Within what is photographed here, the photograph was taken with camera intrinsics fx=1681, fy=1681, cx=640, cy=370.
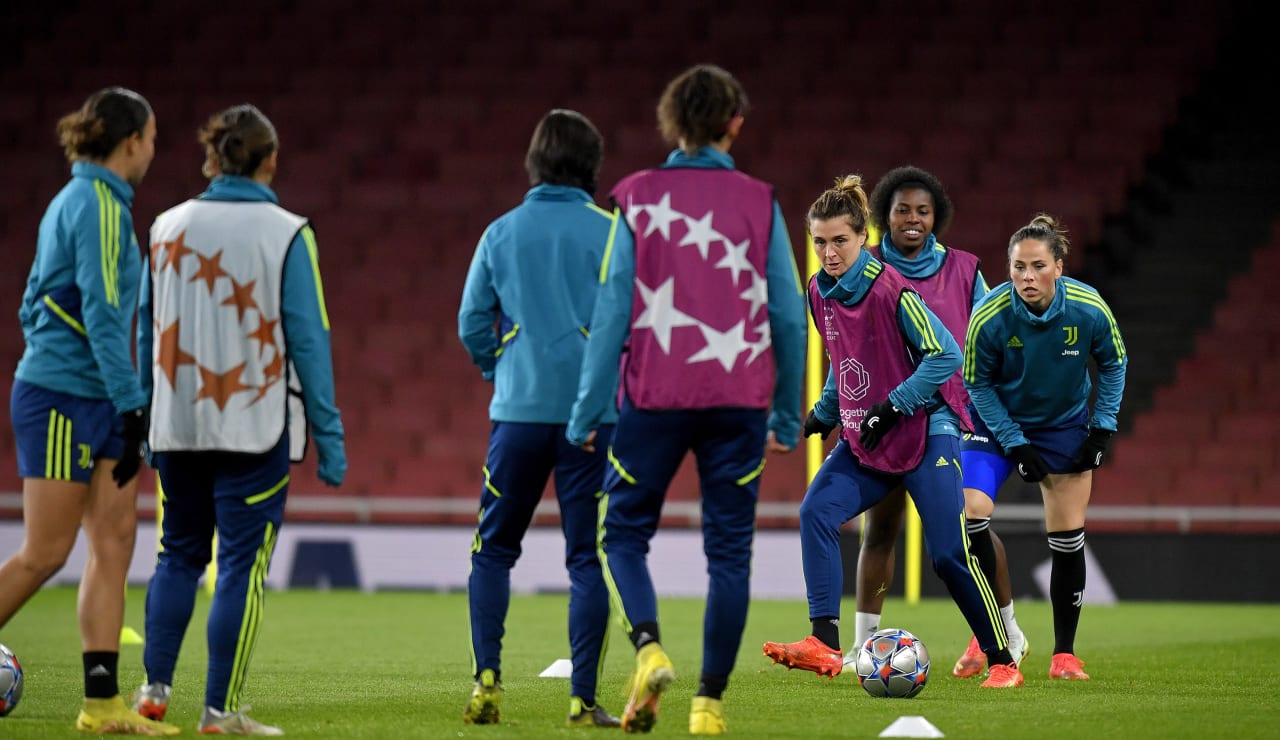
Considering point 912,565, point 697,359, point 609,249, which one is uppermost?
point 609,249

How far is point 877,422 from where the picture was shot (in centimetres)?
580

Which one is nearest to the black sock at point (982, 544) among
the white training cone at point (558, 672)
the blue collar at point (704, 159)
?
the white training cone at point (558, 672)

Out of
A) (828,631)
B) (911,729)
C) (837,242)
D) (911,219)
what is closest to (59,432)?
(911,729)

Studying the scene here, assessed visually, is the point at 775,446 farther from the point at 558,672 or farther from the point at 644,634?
the point at 558,672

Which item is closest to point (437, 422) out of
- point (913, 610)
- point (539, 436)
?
point (913, 610)

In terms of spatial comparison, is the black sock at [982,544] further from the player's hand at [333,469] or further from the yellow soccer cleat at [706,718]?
the player's hand at [333,469]

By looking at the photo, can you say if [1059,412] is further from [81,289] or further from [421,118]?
[421,118]

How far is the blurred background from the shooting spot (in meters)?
13.8

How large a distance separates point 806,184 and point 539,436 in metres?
10.6

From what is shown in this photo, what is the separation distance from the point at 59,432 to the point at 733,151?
11.2 metres

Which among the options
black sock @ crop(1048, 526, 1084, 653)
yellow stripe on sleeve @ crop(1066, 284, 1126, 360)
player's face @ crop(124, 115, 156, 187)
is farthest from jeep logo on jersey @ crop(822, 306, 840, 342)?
player's face @ crop(124, 115, 156, 187)

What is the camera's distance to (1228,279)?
14.5 metres

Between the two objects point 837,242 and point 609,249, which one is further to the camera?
point 837,242

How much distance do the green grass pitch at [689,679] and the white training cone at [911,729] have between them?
134 mm
